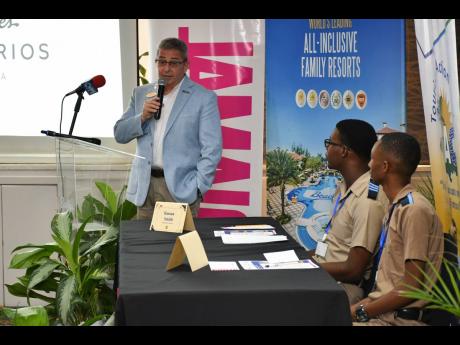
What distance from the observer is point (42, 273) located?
126 inches

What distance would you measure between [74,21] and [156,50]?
85 cm

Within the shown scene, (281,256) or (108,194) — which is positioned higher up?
(108,194)

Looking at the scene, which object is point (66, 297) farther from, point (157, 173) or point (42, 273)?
point (157, 173)

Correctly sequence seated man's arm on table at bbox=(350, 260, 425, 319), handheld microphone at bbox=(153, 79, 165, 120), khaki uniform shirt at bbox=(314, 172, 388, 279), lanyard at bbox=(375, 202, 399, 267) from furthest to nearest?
handheld microphone at bbox=(153, 79, 165, 120) < khaki uniform shirt at bbox=(314, 172, 388, 279) < lanyard at bbox=(375, 202, 399, 267) < seated man's arm on table at bbox=(350, 260, 425, 319)


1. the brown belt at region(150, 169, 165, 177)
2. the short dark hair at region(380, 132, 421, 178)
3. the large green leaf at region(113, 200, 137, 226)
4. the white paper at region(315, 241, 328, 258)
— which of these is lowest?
the white paper at region(315, 241, 328, 258)

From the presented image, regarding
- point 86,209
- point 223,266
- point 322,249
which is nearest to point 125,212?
point 86,209

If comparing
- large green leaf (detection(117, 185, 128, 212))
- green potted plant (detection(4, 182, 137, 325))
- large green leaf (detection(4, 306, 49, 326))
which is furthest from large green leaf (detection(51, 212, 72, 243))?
large green leaf (detection(4, 306, 49, 326))

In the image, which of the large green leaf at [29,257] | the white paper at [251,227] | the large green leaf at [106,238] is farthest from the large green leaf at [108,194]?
the white paper at [251,227]

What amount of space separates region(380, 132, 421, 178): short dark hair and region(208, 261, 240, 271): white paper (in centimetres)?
76

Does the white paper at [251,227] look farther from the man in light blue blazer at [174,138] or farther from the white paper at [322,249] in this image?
the man in light blue blazer at [174,138]

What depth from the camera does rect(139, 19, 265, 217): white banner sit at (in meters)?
4.49

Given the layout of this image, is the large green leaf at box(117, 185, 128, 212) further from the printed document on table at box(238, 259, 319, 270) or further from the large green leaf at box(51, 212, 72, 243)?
Result: the printed document on table at box(238, 259, 319, 270)

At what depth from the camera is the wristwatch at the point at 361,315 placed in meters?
2.62

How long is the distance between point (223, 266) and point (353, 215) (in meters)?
0.77
